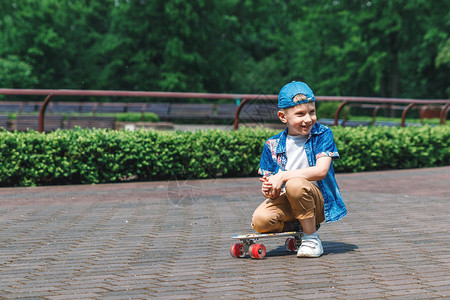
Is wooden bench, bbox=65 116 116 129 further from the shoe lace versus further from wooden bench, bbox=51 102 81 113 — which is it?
wooden bench, bbox=51 102 81 113

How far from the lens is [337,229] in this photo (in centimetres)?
→ 601

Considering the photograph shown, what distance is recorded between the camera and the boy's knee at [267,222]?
4.70 m

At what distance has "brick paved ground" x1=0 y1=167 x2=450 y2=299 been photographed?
384 centimetres

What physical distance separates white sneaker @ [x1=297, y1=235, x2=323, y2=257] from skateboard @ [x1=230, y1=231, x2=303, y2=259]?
155 mm

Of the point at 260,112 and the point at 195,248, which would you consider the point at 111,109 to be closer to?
the point at 260,112

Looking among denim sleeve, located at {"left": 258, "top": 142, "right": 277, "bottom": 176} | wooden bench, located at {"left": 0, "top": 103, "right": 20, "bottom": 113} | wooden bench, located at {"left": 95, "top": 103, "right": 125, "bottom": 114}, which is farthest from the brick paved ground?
wooden bench, located at {"left": 0, "top": 103, "right": 20, "bottom": 113}

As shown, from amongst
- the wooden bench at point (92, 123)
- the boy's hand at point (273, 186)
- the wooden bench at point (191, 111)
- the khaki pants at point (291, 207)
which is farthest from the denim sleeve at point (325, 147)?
the wooden bench at point (191, 111)

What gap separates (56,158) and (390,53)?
29.8 metres

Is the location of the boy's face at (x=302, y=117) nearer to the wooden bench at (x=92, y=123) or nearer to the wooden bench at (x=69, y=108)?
the wooden bench at (x=92, y=123)

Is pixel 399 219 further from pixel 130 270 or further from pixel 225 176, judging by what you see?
pixel 225 176

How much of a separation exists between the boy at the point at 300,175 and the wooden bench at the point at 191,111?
1873 centimetres

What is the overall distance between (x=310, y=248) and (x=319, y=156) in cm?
72

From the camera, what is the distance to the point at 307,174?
4.55m

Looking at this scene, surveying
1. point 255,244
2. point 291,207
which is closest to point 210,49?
point 291,207
